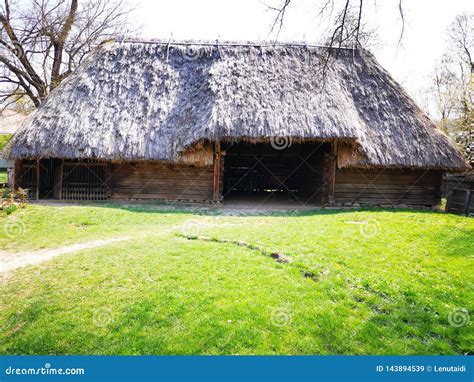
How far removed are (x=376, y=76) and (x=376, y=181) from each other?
4670 millimetres

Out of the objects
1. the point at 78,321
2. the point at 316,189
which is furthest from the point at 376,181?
the point at 78,321

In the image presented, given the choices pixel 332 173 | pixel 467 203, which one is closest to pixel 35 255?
pixel 332 173

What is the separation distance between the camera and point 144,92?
14.2 meters

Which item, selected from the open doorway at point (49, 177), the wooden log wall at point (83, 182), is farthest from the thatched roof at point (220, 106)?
the open doorway at point (49, 177)

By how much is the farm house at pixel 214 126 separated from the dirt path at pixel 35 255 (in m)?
5.37

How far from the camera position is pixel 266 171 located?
1911cm

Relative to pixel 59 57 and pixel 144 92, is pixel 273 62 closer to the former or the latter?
pixel 144 92

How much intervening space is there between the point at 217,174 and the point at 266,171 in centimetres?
617

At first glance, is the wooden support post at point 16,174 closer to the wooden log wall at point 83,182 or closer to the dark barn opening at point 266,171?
the wooden log wall at point 83,182

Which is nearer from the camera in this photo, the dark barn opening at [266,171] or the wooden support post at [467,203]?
the wooden support post at [467,203]

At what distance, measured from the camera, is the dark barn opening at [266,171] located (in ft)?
56.9

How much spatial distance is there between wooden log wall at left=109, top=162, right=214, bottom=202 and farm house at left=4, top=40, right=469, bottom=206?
39mm
